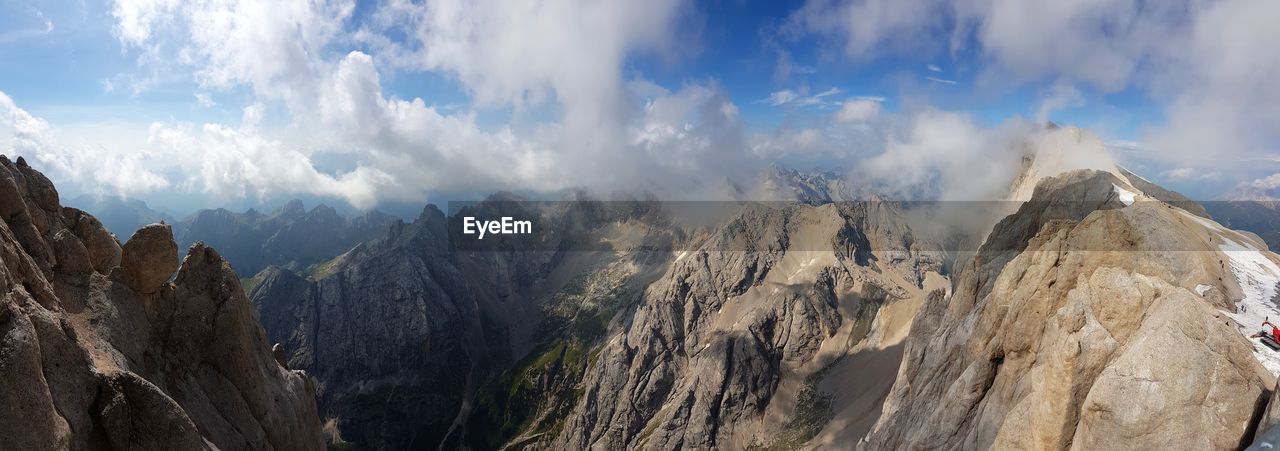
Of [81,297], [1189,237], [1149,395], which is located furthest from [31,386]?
[1189,237]

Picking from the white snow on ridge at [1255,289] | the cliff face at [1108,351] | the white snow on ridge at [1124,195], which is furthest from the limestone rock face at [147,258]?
the white snow on ridge at [1124,195]

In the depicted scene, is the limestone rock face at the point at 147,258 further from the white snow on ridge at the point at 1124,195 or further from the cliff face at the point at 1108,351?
the white snow on ridge at the point at 1124,195

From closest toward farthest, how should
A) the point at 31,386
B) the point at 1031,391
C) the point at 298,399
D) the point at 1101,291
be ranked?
the point at 31,386 < the point at 1101,291 < the point at 1031,391 < the point at 298,399

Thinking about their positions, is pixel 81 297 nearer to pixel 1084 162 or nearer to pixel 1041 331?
pixel 1041 331

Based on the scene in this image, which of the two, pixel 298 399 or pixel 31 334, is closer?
pixel 31 334

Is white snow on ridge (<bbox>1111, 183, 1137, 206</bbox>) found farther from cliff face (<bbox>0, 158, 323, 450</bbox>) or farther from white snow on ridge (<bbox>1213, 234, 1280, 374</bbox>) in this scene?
cliff face (<bbox>0, 158, 323, 450</bbox>)

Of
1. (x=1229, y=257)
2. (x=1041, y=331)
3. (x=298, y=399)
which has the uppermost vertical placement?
(x=1229, y=257)

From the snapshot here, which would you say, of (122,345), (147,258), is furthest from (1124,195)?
(147,258)
